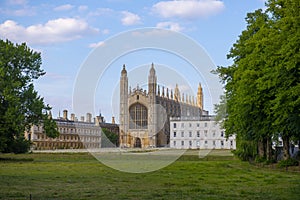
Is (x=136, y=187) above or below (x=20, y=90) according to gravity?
below

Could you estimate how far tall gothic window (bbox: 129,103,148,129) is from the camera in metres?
132

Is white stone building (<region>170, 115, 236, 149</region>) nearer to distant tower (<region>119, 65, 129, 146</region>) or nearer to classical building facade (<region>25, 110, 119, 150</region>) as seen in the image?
distant tower (<region>119, 65, 129, 146</region>)

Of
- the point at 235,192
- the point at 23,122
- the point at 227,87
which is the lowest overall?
the point at 235,192

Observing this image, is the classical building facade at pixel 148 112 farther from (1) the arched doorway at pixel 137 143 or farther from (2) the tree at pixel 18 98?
(2) the tree at pixel 18 98

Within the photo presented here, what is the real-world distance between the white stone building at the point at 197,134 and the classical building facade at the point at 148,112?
7.78 metres

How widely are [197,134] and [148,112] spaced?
18.6m

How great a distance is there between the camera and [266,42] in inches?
1054

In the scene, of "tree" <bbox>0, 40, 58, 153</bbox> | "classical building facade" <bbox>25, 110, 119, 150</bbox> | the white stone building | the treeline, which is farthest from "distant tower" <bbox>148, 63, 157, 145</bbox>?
the treeline

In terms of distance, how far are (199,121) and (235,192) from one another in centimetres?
10140

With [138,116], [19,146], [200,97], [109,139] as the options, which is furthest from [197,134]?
[19,146]

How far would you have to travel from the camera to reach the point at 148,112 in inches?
5128

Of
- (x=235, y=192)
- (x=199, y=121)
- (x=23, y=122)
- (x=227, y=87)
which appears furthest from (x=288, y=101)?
(x=199, y=121)

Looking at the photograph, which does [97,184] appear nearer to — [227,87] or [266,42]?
[266,42]

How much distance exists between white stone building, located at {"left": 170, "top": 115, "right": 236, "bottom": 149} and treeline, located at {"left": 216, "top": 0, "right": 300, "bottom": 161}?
75.7m
